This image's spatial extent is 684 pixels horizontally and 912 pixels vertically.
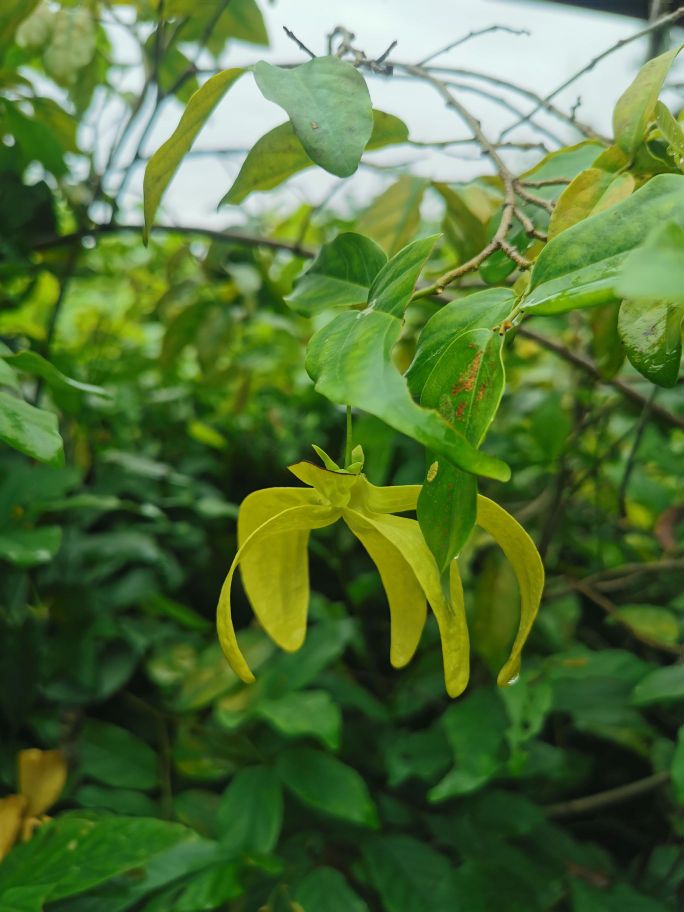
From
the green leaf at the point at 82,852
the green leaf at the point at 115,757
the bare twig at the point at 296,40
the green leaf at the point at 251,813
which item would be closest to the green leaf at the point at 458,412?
the bare twig at the point at 296,40

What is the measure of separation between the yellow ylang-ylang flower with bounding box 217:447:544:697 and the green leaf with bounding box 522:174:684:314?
0.31 feet

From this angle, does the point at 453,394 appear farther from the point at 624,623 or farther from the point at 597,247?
the point at 624,623

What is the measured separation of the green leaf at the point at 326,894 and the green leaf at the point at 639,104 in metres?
0.62

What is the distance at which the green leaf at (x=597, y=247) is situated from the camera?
0.99 feet

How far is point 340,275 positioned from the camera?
1.60ft

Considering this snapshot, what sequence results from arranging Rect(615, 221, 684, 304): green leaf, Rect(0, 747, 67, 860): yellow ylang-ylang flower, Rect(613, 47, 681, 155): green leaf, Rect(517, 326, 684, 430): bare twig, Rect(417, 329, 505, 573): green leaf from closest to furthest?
Rect(615, 221, 684, 304): green leaf, Rect(417, 329, 505, 573): green leaf, Rect(613, 47, 681, 155): green leaf, Rect(0, 747, 67, 860): yellow ylang-ylang flower, Rect(517, 326, 684, 430): bare twig

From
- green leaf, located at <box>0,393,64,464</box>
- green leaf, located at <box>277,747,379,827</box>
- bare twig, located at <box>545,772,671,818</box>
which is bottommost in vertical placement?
bare twig, located at <box>545,772,671,818</box>

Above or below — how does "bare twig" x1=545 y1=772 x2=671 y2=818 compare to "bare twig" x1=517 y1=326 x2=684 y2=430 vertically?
below

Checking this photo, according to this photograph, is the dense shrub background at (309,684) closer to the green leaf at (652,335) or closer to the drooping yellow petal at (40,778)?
the drooping yellow petal at (40,778)

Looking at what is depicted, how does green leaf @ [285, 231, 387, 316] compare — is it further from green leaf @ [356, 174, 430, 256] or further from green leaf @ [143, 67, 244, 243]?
green leaf @ [356, 174, 430, 256]

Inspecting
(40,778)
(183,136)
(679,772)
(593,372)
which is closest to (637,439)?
(593,372)

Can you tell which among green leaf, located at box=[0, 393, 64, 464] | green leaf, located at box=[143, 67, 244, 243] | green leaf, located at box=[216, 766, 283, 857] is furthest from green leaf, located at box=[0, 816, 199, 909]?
green leaf, located at box=[143, 67, 244, 243]

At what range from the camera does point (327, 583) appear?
1164mm

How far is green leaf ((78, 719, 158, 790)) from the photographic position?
811 millimetres
